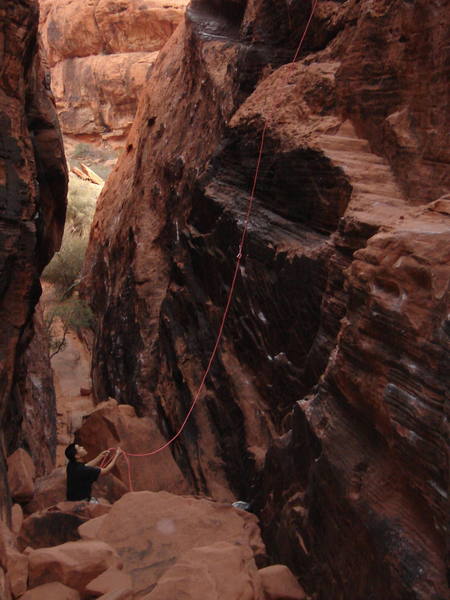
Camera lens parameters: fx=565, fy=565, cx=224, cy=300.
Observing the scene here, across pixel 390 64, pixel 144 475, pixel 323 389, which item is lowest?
pixel 144 475

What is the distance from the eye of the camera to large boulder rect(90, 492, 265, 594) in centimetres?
478

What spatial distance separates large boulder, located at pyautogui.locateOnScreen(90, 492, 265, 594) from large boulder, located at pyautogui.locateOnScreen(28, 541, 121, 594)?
486 millimetres

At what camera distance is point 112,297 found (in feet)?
39.6

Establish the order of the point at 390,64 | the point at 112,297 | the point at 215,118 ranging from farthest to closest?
1. the point at 112,297
2. the point at 215,118
3. the point at 390,64

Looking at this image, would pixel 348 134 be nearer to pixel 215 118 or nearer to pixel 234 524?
pixel 215 118

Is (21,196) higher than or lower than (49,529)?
higher

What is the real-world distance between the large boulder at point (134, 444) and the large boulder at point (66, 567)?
328cm

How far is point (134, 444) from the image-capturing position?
314 inches

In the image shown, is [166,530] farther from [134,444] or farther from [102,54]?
[102,54]

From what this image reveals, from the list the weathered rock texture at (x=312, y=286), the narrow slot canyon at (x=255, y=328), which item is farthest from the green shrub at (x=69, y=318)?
the weathered rock texture at (x=312, y=286)

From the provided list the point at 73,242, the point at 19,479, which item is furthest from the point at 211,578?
the point at 73,242

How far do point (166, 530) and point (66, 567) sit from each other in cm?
135

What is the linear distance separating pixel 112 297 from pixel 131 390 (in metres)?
3.05

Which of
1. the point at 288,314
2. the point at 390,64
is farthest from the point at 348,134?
the point at 288,314
